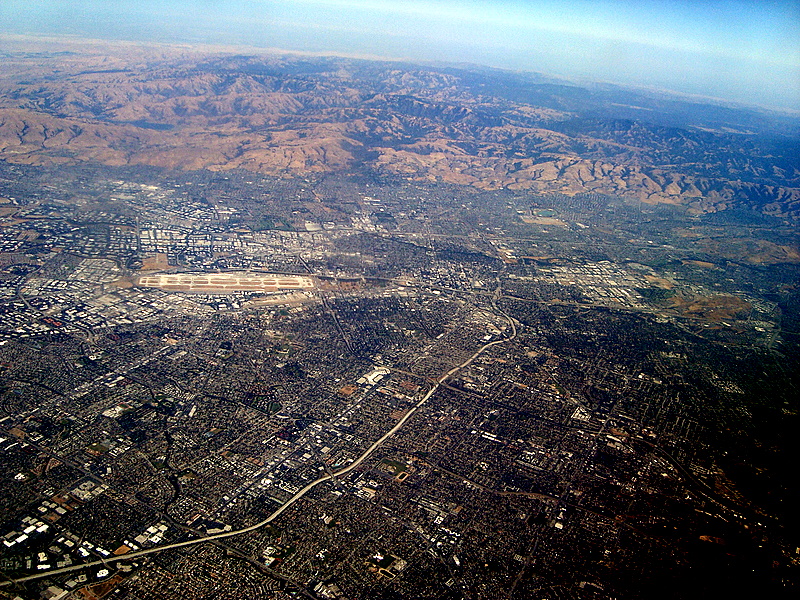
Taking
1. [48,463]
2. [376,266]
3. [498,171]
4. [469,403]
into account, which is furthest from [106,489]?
[498,171]

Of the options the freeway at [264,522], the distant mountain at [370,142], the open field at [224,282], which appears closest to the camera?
the freeway at [264,522]

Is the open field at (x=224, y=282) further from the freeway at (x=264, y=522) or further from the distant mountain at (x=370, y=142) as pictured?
the distant mountain at (x=370, y=142)

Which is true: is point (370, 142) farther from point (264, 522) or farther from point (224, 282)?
point (264, 522)

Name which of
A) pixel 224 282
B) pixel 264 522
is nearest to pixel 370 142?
pixel 224 282

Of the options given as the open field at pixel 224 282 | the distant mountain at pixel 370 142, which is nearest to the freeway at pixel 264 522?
the open field at pixel 224 282

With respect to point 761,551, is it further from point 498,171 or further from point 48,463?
point 498,171

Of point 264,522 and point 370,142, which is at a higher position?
point 370,142

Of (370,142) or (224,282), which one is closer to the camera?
(224,282)

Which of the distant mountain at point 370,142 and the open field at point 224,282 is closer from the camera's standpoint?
the open field at point 224,282

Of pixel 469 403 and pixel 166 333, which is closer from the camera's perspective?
pixel 469 403
